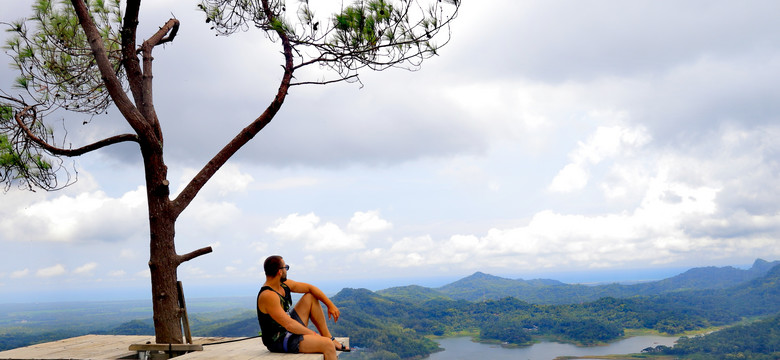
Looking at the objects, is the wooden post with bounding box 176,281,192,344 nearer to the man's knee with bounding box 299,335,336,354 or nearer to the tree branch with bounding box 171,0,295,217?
the tree branch with bounding box 171,0,295,217

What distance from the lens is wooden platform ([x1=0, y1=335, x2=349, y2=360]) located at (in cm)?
534

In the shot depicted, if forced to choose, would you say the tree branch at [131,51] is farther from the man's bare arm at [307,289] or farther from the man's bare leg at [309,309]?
the man's bare leg at [309,309]

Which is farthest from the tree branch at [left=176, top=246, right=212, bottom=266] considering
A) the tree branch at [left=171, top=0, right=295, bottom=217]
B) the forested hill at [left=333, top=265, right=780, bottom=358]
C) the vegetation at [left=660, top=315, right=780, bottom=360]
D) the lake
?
the vegetation at [left=660, top=315, right=780, bottom=360]

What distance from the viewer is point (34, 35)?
8.56 m

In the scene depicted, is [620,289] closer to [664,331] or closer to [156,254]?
[664,331]

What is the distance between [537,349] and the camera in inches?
3900

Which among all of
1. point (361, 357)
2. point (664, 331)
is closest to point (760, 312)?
point (664, 331)

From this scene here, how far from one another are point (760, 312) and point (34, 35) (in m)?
161

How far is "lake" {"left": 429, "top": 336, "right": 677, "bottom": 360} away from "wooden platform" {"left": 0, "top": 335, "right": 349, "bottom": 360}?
8732 cm

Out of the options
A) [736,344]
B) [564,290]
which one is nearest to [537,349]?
[736,344]

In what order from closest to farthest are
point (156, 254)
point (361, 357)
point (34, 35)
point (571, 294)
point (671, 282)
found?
point (156, 254) → point (34, 35) → point (361, 357) → point (571, 294) → point (671, 282)

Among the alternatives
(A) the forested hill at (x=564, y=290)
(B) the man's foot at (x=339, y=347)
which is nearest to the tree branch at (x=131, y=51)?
(B) the man's foot at (x=339, y=347)

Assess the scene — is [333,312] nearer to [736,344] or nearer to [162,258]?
[162,258]

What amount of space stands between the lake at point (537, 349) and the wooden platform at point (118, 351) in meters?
87.3
